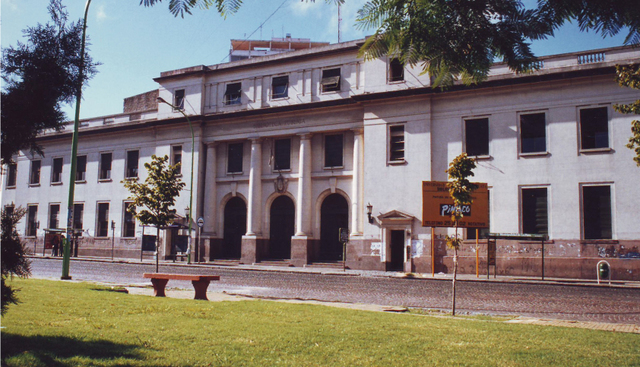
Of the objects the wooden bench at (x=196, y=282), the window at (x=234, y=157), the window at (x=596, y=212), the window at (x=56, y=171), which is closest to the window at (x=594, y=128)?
the window at (x=596, y=212)

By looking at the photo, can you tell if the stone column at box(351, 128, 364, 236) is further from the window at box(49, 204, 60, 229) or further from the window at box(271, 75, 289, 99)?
the window at box(49, 204, 60, 229)

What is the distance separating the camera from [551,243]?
27.1 meters

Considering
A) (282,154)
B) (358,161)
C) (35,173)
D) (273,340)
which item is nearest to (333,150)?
(358,161)

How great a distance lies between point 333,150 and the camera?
34969 mm

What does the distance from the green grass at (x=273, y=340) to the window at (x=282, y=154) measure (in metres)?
26.8

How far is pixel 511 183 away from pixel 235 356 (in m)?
25.5

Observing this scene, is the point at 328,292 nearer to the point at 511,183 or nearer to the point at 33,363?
the point at 33,363

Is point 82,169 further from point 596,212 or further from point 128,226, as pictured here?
point 596,212

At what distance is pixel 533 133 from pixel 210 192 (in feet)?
73.1

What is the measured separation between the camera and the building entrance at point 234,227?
37.8 m

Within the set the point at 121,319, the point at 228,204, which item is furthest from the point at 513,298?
the point at 228,204

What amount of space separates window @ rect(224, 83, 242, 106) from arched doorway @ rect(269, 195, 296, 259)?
7978 millimetres

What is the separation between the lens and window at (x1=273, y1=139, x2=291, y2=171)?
36.4 metres

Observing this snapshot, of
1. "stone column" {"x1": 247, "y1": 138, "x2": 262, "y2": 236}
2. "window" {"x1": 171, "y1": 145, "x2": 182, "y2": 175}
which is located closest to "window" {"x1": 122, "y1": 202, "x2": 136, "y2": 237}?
"window" {"x1": 171, "y1": 145, "x2": 182, "y2": 175}
